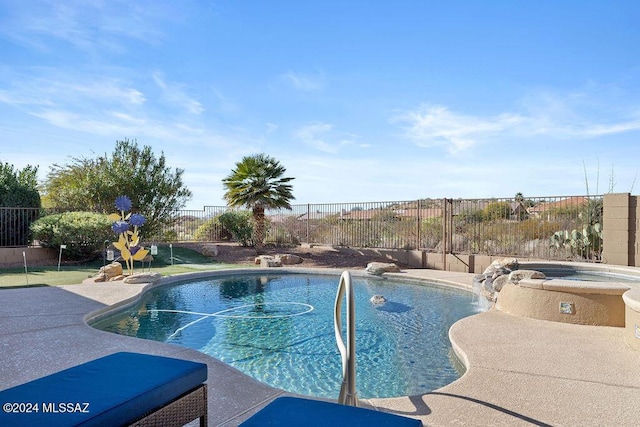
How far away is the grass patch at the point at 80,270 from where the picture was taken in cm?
887

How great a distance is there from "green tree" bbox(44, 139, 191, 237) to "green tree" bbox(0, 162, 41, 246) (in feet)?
3.63

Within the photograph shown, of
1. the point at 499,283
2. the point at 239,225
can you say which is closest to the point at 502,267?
the point at 499,283

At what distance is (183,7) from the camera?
28.3ft

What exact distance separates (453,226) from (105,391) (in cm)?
1201

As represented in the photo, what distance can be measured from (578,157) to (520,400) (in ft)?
47.4

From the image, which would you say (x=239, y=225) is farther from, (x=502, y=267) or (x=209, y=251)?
(x=502, y=267)

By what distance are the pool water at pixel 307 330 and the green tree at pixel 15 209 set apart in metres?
7.23

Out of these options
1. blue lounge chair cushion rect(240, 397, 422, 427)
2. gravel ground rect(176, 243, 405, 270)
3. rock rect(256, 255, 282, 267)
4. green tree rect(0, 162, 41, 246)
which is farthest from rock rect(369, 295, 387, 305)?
green tree rect(0, 162, 41, 246)

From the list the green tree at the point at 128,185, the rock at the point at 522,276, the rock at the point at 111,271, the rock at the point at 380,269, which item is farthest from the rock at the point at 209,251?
the rock at the point at 522,276

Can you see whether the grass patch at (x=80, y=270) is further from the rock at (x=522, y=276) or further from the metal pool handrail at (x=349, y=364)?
the metal pool handrail at (x=349, y=364)

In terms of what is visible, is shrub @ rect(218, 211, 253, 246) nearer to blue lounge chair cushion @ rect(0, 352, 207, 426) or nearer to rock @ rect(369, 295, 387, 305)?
rock @ rect(369, 295, 387, 305)

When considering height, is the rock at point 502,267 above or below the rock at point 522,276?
below

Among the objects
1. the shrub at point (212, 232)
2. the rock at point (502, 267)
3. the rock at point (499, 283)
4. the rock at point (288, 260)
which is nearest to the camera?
the rock at point (499, 283)

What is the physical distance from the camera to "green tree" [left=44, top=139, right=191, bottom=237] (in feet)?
48.8
